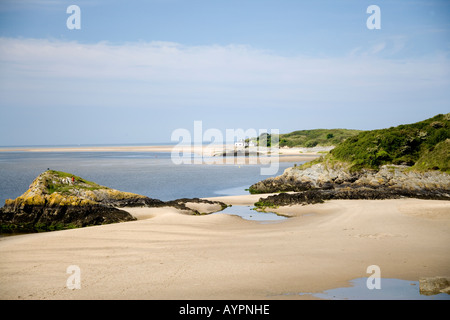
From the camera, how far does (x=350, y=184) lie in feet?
85.9

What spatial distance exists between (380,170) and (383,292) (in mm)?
20268

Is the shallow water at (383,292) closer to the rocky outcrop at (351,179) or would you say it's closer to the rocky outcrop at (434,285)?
the rocky outcrop at (434,285)

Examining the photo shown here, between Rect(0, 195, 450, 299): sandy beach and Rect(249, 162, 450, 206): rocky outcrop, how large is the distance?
5.01 meters

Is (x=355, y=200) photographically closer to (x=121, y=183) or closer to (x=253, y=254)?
(x=253, y=254)

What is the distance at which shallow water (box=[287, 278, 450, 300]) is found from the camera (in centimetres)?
749

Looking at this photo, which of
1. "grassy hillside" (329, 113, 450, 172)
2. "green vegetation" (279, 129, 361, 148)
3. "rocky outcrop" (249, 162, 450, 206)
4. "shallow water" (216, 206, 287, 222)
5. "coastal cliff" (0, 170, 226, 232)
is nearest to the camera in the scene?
"coastal cliff" (0, 170, 226, 232)

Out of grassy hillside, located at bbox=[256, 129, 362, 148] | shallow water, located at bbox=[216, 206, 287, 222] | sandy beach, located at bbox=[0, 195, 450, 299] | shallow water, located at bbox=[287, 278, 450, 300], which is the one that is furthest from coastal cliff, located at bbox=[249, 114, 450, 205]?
grassy hillside, located at bbox=[256, 129, 362, 148]

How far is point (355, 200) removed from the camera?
21.1 metres

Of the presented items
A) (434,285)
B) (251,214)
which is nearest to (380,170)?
(251,214)

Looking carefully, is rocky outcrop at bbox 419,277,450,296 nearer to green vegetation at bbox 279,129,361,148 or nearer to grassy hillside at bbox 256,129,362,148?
green vegetation at bbox 279,129,361,148
